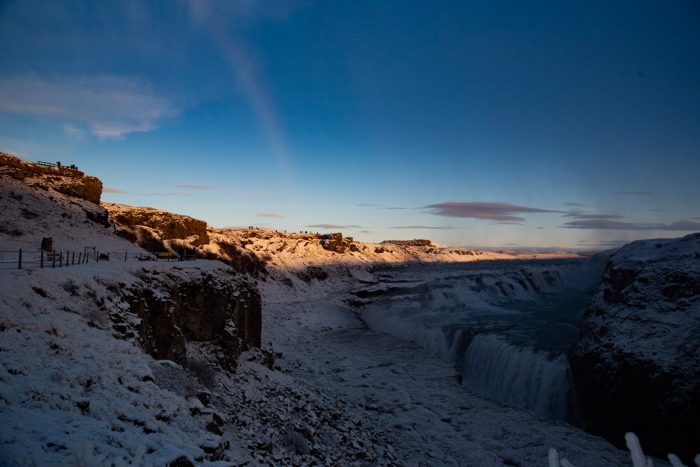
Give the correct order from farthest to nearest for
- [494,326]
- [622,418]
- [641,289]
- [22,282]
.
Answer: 1. [494,326]
2. [641,289]
3. [622,418]
4. [22,282]

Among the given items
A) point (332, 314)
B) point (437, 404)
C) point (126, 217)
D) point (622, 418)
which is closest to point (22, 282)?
point (437, 404)

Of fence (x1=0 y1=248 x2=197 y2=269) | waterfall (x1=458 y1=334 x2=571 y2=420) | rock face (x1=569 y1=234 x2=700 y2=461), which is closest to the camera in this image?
rock face (x1=569 y1=234 x2=700 y2=461)

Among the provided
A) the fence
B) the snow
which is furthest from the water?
the fence

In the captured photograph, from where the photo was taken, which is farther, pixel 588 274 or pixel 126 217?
pixel 588 274

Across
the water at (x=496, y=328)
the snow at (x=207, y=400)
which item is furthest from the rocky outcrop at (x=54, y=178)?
the water at (x=496, y=328)

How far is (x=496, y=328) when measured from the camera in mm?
34062

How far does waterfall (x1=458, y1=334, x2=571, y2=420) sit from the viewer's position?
21797mm

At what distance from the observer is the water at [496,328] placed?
23203mm

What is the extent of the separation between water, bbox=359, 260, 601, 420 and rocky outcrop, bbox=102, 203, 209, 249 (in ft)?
89.6

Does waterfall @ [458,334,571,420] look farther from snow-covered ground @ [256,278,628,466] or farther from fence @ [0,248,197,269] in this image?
fence @ [0,248,197,269]

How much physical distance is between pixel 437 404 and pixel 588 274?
82939 mm

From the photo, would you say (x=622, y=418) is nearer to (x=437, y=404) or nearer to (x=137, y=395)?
(x=437, y=404)

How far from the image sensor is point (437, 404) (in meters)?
21.9

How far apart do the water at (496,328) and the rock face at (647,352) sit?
228cm
